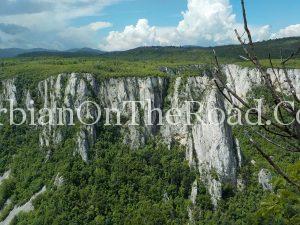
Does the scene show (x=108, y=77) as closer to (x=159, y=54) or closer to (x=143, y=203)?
(x=143, y=203)

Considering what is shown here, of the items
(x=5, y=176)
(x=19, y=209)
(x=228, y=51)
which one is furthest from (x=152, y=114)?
(x=228, y=51)

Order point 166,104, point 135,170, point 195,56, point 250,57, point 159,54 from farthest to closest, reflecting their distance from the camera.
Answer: point 159,54
point 195,56
point 166,104
point 135,170
point 250,57

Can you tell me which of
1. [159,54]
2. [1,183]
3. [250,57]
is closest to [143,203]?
[1,183]

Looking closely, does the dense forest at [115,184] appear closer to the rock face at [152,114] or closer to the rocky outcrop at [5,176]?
the rocky outcrop at [5,176]

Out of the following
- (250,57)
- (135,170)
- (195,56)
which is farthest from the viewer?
(195,56)

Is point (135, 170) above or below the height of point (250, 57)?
below

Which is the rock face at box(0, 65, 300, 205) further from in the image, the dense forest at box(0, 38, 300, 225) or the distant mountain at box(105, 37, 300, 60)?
the distant mountain at box(105, 37, 300, 60)

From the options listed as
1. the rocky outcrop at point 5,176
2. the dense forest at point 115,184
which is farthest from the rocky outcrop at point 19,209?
the rocky outcrop at point 5,176

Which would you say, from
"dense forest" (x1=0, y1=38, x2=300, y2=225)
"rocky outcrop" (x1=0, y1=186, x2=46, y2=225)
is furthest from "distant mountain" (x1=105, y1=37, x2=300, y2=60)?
"rocky outcrop" (x1=0, y1=186, x2=46, y2=225)
